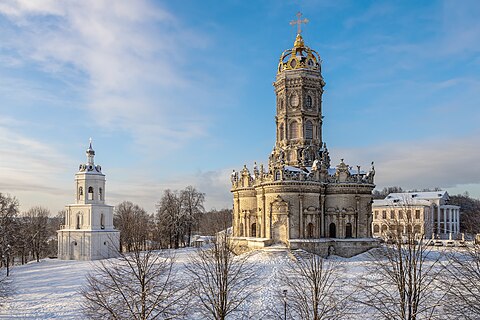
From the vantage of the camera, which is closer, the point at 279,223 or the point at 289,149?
the point at 279,223

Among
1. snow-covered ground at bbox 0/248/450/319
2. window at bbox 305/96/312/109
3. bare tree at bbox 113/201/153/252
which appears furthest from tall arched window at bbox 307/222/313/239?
bare tree at bbox 113/201/153/252

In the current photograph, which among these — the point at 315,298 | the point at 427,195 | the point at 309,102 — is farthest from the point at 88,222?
the point at 427,195

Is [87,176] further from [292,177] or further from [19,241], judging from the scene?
[292,177]

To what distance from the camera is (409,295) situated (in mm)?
14672

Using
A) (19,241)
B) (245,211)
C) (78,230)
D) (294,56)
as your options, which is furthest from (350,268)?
(19,241)

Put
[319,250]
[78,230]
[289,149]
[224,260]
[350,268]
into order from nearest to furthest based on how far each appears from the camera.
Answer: [224,260] < [350,268] < [319,250] < [289,149] < [78,230]

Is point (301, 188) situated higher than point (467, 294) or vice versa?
point (301, 188)

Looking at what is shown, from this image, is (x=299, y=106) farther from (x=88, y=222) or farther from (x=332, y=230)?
(x=88, y=222)

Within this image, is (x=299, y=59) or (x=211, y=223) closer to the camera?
(x=299, y=59)

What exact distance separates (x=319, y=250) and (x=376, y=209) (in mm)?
43283

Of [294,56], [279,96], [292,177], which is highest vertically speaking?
[294,56]

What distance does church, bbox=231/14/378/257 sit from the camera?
1576 inches

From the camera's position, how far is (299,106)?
45000 millimetres

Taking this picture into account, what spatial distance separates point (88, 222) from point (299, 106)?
86.9ft
